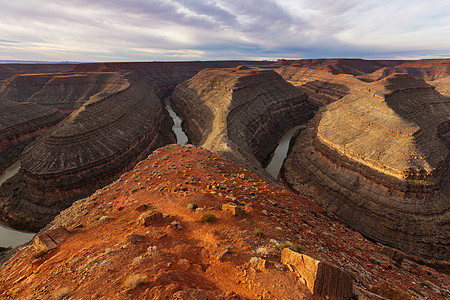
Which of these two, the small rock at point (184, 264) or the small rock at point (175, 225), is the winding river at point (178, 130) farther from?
the small rock at point (184, 264)

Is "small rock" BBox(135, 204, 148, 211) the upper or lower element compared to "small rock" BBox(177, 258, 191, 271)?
lower

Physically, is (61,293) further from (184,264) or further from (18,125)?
(18,125)

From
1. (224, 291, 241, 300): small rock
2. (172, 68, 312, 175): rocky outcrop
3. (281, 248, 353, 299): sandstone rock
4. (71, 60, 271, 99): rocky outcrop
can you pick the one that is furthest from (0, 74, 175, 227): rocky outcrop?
(71, 60, 271, 99): rocky outcrop

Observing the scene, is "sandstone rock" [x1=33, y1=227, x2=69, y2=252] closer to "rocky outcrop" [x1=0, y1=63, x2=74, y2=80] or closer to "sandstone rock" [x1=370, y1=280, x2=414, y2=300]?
"sandstone rock" [x1=370, y1=280, x2=414, y2=300]

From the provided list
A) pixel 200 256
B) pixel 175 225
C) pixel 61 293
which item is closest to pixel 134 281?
pixel 61 293

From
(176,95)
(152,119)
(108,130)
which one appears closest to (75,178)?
(108,130)

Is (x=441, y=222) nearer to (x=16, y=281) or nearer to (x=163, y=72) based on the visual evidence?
(x=16, y=281)
